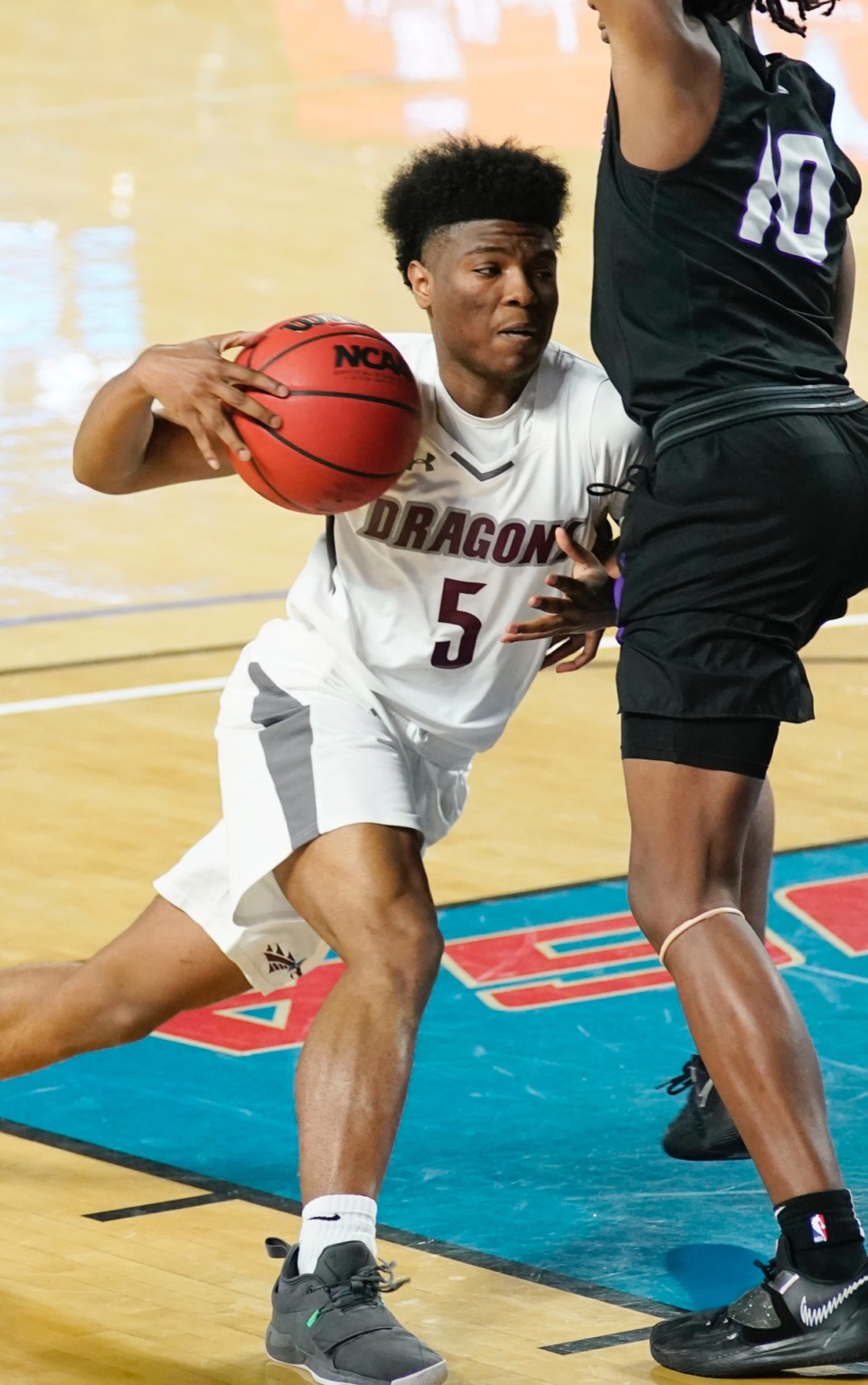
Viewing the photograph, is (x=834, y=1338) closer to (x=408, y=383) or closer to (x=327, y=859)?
(x=327, y=859)

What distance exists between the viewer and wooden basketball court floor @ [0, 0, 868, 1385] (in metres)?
3.94

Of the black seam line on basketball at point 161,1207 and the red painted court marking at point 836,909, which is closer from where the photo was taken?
the black seam line on basketball at point 161,1207

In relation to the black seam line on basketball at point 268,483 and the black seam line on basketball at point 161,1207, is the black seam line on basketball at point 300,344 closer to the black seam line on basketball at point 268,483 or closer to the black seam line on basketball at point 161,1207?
the black seam line on basketball at point 268,483

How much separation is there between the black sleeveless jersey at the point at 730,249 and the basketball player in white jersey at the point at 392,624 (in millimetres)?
244

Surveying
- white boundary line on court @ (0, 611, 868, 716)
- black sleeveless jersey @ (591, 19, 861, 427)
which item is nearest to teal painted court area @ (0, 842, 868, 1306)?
black sleeveless jersey @ (591, 19, 861, 427)

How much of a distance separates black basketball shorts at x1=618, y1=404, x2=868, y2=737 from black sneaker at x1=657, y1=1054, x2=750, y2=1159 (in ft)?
3.36

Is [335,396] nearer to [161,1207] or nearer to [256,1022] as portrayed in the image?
[161,1207]

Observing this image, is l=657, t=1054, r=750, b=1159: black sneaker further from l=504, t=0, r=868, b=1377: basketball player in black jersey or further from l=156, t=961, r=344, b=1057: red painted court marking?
l=156, t=961, r=344, b=1057: red painted court marking

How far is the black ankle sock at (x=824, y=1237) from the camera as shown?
355 cm

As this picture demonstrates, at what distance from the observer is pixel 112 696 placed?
772 cm

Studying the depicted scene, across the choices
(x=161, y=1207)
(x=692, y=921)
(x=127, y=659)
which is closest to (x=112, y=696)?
(x=127, y=659)

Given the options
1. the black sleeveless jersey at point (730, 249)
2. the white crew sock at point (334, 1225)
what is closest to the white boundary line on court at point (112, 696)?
the black sleeveless jersey at point (730, 249)

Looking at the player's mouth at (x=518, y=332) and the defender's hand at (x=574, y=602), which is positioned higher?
the player's mouth at (x=518, y=332)

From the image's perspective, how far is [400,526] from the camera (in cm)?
412
